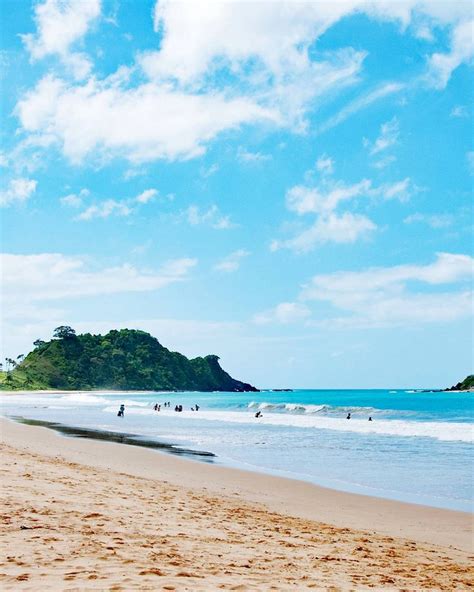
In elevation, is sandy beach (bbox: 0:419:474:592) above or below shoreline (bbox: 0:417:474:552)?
above

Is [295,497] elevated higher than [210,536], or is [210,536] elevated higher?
[210,536]

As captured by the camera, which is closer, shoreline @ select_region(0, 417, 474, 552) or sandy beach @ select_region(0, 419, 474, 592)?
sandy beach @ select_region(0, 419, 474, 592)

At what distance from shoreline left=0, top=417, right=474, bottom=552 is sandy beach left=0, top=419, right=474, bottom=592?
48 millimetres

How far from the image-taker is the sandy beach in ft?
20.9

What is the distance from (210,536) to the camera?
28.2 ft

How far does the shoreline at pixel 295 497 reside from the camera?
36.5ft

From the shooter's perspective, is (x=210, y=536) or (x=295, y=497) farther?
(x=295, y=497)

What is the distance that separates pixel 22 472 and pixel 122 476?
9.26ft

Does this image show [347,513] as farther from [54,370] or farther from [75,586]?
[54,370]

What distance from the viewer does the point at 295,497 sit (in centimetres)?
1420

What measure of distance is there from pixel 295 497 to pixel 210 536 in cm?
602

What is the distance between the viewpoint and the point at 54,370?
191 metres

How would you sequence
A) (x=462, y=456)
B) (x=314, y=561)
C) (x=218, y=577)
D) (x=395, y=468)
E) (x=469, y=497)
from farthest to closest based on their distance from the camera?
(x=462, y=456) < (x=395, y=468) < (x=469, y=497) < (x=314, y=561) < (x=218, y=577)

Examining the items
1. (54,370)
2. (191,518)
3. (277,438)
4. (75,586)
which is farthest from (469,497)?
(54,370)
